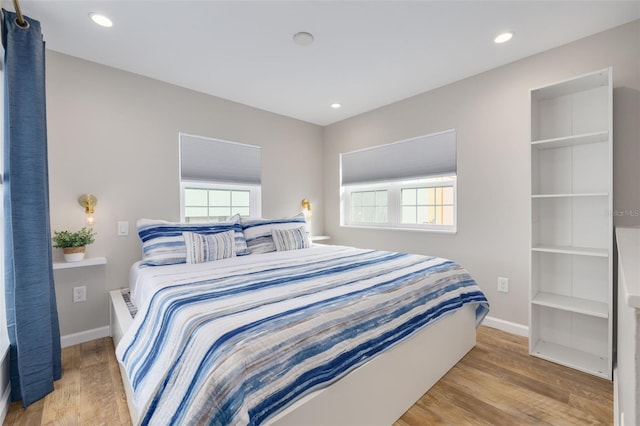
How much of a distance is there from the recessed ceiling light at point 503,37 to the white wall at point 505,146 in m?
0.43

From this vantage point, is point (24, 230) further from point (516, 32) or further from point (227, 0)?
point (516, 32)

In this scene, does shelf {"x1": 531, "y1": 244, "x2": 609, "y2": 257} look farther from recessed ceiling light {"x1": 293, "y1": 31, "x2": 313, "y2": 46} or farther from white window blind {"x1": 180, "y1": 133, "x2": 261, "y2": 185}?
white window blind {"x1": 180, "y1": 133, "x2": 261, "y2": 185}

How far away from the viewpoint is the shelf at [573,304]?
199 centimetres

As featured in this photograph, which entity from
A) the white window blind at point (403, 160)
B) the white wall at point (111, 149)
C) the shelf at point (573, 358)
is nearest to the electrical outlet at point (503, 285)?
the shelf at point (573, 358)

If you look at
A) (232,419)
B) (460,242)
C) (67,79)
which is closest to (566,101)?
(460,242)

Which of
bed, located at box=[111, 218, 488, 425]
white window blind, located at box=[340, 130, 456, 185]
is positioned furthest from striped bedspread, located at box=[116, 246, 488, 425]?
white window blind, located at box=[340, 130, 456, 185]

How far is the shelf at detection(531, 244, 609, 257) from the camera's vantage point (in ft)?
6.44

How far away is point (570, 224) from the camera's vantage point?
2299 mm

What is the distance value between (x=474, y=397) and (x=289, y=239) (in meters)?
2.00

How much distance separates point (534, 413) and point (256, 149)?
3436 mm

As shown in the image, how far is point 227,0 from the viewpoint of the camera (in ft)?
5.97

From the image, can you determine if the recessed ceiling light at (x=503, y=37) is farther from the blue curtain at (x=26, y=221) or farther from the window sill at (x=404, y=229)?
the blue curtain at (x=26, y=221)

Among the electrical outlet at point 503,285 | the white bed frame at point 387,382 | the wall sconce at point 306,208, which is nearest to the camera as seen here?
the white bed frame at point 387,382

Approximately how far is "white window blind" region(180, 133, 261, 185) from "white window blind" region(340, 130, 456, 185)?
132 cm
